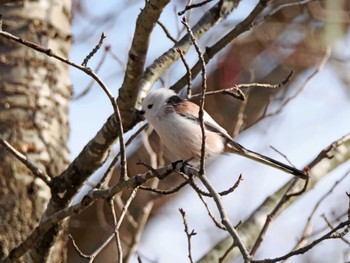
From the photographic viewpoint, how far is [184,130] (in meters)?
2.33

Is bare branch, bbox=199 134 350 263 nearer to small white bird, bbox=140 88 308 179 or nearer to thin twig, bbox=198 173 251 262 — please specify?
small white bird, bbox=140 88 308 179

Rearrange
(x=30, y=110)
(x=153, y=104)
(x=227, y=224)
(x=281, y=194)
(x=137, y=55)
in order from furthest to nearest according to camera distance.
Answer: (x=281, y=194) < (x=30, y=110) < (x=153, y=104) < (x=137, y=55) < (x=227, y=224)

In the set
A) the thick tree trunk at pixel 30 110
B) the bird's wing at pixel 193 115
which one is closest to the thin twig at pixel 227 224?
the bird's wing at pixel 193 115

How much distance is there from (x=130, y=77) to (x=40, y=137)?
46cm

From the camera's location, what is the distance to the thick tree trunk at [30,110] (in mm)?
2479

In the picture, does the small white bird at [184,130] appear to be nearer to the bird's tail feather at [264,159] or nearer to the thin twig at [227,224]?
the bird's tail feather at [264,159]

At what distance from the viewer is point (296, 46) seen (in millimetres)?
4074

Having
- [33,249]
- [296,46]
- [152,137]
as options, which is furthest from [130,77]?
[296,46]

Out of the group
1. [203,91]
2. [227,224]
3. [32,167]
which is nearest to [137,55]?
→ [32,167]

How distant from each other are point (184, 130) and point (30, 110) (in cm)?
58

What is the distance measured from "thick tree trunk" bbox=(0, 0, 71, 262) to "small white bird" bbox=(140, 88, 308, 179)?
0.40m

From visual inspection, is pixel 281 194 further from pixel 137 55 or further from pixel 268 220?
pixel 137 55

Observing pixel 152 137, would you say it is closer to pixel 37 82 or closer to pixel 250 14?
pixel 37 82

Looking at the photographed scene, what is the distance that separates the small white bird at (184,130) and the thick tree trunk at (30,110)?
404 millimetres
